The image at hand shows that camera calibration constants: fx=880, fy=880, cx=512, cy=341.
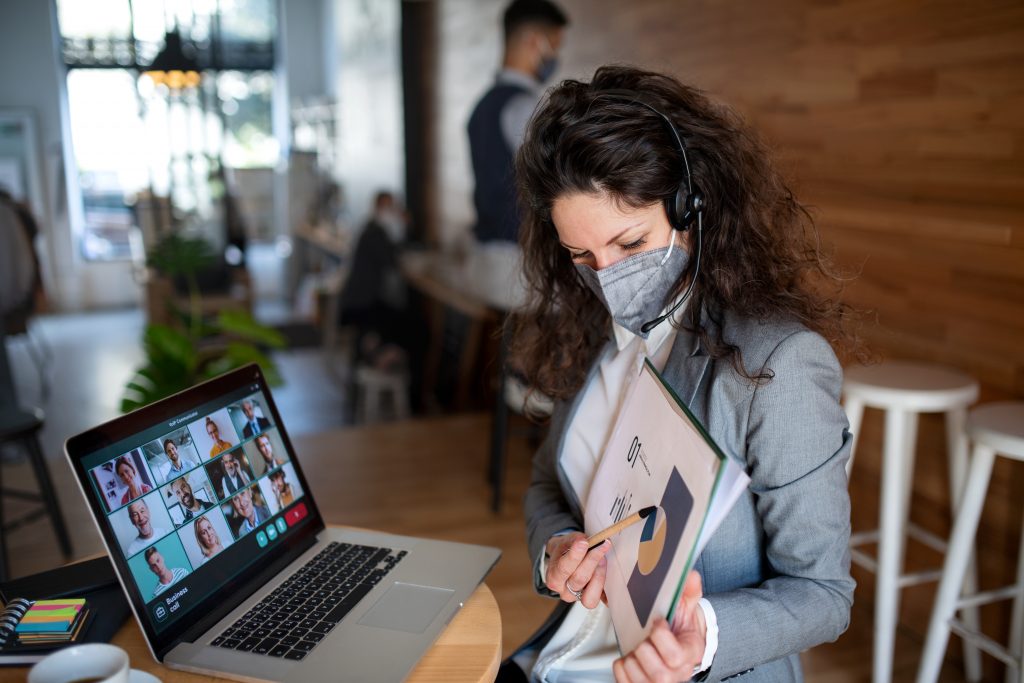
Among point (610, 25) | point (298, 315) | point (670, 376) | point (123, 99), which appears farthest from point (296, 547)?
point (298, 315)

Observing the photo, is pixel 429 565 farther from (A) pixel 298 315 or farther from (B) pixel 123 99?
(A) pixel 298 315

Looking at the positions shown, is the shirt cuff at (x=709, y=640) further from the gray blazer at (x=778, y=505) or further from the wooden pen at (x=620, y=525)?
the wooden pen at (x=620, y=525)

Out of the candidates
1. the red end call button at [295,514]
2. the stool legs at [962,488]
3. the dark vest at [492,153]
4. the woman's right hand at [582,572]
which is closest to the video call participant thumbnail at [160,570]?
the red end call button at [295,514]

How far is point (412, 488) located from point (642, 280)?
7.73 feet

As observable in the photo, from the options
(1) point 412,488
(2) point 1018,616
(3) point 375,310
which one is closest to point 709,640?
(2) point 1018,616

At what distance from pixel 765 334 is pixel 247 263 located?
4059mm

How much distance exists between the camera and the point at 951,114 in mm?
2064

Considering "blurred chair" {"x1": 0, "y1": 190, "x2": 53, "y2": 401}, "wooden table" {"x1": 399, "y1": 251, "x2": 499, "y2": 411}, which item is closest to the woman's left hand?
"wooden table" {"x1": 399, "y1": 251, "x2": 499, "y2": 411}

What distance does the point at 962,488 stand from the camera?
1.98 metres

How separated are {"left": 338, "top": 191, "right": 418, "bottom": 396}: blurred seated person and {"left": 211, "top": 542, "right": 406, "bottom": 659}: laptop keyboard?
3.73 m

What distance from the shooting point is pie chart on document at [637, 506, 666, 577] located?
758mm

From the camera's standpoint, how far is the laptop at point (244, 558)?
0.92 metres

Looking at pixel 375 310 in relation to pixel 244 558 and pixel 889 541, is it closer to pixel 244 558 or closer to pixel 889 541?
pixel 889 541

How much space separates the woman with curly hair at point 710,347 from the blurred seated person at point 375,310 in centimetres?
373
